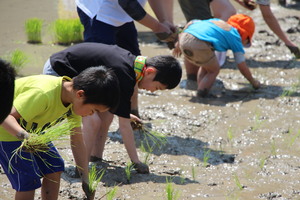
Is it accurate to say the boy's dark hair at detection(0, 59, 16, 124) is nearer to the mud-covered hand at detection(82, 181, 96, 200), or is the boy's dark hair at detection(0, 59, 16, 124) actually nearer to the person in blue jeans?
the mud-covered hand at detection(82, 181, 96, 200)

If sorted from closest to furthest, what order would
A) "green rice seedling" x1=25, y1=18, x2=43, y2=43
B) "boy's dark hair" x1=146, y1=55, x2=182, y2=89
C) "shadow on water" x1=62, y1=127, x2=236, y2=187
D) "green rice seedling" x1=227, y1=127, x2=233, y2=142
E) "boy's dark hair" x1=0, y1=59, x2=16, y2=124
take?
1. "boy's dark hair" x1=0, y1=59, x2=16, y2=124
2. "boy's dark hair" x1=146, y1=55, x2=182, y2=89
3. "shadow on water" x1=62, y1=127, x2=236, y2=187
4. "green rice seedling" x1=227, y1=127, x2=233, y2=142
5. "green rice seedling" x1=25, y1=18, x2=43, y2=43

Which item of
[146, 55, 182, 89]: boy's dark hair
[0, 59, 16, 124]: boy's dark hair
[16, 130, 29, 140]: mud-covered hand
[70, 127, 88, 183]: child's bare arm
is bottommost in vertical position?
[70, 127, 88, 183]: child's bare arm

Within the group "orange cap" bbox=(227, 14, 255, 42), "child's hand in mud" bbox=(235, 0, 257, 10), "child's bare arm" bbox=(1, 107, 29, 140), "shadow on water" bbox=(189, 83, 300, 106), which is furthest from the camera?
"child's hand in mud" bbox=(235, 0, 257, 10)

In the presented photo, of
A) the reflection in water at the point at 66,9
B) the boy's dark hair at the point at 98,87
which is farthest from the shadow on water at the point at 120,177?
the reflection in water at the point at 66,9

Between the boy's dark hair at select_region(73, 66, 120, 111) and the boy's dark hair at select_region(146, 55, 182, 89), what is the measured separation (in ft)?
2.69

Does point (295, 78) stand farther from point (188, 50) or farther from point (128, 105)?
point (128, 105)

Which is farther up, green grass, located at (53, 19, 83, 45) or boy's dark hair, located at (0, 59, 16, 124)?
boy's dark hair, located at (0, 59, 16, 124)

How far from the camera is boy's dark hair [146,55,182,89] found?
384 cm

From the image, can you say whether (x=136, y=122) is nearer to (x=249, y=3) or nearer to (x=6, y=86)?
(x=6, y=86)

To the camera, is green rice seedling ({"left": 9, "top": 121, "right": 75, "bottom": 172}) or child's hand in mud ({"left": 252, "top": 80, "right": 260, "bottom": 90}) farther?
child's hand in mud ({"left": 252, "top": 80, "right": 260, "bottom": 90})

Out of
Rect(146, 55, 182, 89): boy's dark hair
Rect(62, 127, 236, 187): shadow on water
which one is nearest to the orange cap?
Rect(62, 127, 236, 187): shadow on water

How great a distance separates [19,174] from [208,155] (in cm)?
181

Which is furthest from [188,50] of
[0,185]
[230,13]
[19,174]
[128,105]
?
[19,174]

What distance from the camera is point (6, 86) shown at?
6.20ft
